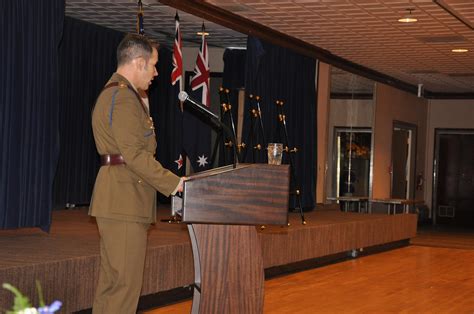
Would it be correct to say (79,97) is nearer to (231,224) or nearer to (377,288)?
(377,288)

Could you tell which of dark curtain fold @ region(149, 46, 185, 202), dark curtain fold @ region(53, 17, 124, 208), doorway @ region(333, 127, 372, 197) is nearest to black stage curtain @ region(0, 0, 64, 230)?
dark curtain fold @ region(53, 17, 124, 208)

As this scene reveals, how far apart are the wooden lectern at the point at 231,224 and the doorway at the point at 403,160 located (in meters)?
11.4

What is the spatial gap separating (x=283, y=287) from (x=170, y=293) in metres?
1.39

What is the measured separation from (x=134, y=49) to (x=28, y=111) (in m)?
2.84

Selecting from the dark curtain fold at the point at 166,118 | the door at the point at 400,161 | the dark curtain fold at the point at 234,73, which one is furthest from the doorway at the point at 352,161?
the dark curtain fold at the point at 166,118

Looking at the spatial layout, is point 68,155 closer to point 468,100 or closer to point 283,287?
point 283,287

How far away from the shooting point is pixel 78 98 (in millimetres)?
9633

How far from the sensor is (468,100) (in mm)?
16812

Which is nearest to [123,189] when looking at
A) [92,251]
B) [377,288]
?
[92,251]

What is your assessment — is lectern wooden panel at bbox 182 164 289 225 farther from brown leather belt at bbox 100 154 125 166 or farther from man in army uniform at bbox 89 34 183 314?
brown leather belt at bbox 100 154 125 166

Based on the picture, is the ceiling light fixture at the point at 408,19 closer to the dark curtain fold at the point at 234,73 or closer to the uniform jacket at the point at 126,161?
the dark curtain fold at the point at 234,73

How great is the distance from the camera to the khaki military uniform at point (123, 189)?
331cm

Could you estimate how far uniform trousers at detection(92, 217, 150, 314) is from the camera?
3340 mm

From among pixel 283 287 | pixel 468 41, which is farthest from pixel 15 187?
pixel 468 41
